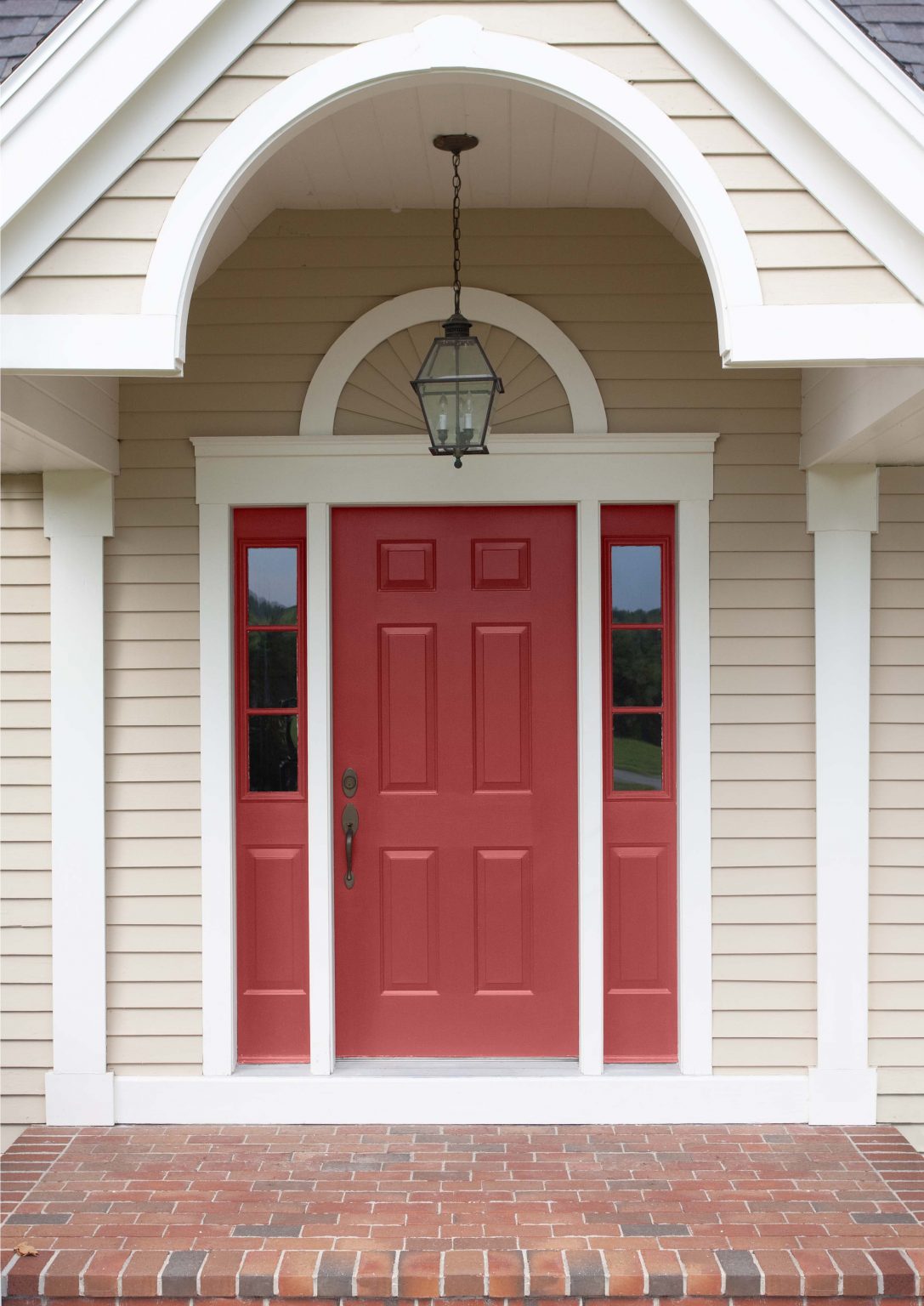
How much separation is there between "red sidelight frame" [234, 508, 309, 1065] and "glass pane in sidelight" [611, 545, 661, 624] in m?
1.15

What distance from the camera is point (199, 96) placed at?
273 cm

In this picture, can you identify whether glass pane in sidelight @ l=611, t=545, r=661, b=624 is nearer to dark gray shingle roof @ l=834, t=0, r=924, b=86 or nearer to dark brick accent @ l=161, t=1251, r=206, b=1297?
dark gray shingle roof @ l=834, t=0, r=924, b=86

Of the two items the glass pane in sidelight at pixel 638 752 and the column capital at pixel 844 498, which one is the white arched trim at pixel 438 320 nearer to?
the column capital at pixel 844 498

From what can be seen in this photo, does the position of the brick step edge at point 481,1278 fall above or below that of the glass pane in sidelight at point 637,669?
below

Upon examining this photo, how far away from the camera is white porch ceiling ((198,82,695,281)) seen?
3361 millimetres

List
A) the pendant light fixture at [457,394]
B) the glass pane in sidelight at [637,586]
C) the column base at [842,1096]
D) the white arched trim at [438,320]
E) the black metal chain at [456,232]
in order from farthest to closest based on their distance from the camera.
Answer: the glass pane in sidelight at [637,586] → the white arched trim at [438,320] → the column base at [842,1096] → the black metal chain at [456,232] → the pendant light fixture at [457,394]

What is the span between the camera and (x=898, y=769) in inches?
155

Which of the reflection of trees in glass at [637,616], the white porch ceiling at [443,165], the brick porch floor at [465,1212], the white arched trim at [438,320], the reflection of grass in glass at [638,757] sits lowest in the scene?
the brick porch floor at [465,1212]

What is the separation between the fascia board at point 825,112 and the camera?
8.64ft

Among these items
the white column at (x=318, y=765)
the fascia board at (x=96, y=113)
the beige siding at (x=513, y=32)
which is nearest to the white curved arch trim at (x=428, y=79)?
the beige siding at (x=513, y=32)

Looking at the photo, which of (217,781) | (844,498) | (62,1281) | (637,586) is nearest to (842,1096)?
(637,586)

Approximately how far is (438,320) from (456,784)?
5.54 ft

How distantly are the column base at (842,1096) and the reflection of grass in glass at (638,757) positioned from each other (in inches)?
46.5

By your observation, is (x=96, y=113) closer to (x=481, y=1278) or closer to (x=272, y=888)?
(x=272, y=888)
